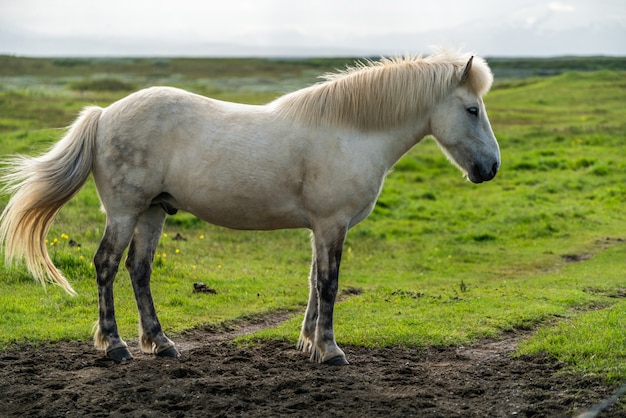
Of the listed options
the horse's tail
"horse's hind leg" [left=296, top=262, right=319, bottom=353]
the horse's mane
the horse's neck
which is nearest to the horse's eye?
the horse's mane

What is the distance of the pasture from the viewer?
6.84 m

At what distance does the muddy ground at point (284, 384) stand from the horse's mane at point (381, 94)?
2339 millimetres

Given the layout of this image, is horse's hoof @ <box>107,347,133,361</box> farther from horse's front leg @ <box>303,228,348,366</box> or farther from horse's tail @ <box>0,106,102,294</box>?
horse's front leg @ <box>303,228,348,366</box>

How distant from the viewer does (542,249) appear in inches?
554

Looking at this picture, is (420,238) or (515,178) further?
(515,178)

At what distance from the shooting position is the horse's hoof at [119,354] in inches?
259

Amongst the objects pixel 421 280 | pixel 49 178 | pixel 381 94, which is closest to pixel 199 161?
pixel 49 178

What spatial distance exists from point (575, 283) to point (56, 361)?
26.5ft

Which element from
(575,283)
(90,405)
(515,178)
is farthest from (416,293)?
(515,178)

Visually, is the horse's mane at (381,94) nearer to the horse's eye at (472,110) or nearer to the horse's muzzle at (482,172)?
the horse's eye at (472,110)

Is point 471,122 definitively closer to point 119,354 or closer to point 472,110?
point 472,110

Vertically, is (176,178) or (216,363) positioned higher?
Result: (176,178)

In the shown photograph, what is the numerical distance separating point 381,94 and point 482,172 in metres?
1.25

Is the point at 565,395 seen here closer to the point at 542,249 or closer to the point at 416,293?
the point at 416,293
